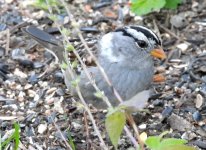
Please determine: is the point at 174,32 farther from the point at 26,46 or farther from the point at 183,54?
the point at 26,46

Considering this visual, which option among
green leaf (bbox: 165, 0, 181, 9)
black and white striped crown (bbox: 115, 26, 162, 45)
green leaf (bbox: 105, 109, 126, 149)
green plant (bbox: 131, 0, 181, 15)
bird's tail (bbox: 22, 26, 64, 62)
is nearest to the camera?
green leaf (bbox: 105, 109, 126, 149)

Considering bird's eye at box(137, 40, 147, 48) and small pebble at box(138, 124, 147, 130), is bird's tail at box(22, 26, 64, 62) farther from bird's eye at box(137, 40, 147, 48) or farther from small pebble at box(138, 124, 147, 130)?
small pebble at box(138, 124, 147, 130)

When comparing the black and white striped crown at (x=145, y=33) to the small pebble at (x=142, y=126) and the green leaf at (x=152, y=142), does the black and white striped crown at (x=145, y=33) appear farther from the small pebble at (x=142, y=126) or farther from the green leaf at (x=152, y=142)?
the green leaf at (x=152, y=142)

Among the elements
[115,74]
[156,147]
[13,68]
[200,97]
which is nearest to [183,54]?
[200,97]

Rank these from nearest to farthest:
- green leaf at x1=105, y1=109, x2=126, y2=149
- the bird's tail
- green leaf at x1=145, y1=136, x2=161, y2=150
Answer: green leaf at x1=105, y1=109, x2=126, y2=149 < green leaf at x1=145, y1=136, x2=161, y2=150 < the bird's tail

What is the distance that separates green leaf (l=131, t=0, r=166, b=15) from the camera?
3.94m

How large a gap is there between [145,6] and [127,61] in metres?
0.75

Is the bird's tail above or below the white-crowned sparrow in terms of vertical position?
above

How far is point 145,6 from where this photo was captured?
13.1 ft

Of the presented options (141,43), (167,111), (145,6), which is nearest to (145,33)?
(141,43)

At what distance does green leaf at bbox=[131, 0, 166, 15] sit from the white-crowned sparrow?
0.56 meters

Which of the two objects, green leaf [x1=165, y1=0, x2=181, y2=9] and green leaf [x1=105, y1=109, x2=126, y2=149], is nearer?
green leaf [x1=105, y1=109, x2=126, y2=149]

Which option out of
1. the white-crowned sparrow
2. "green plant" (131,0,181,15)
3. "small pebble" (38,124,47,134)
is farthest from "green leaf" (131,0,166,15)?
"small pebble" (38,124,47,134)

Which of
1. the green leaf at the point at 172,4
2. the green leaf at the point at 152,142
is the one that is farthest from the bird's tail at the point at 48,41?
the green leaf at the point at 152,142
